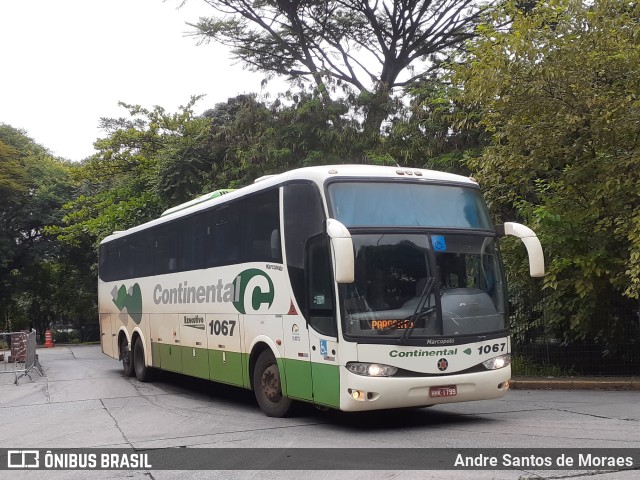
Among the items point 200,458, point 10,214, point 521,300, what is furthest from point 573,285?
point 10,214

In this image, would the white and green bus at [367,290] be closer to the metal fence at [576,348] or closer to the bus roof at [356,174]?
the bus roof at [356,174]

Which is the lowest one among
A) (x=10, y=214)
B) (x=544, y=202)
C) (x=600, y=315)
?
(x=600, y=315)

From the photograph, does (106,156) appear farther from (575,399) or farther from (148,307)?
(575,399)

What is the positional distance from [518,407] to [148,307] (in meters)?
8.68

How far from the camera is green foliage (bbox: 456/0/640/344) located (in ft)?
44.5

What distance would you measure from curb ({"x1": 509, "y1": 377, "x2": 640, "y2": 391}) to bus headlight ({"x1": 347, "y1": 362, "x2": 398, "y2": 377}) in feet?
20.4

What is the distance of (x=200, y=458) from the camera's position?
8.45 metres

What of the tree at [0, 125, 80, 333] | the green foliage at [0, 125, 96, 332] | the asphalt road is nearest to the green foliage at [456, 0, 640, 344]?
the asphalt road

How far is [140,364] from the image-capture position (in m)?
18.4

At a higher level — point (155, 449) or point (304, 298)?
point (304, 298)

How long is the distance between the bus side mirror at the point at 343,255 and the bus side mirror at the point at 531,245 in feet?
8.88

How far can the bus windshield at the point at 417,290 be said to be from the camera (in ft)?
31.2

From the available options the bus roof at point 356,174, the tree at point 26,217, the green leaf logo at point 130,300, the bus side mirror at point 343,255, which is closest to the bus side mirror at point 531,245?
the bus roof at point 356,174

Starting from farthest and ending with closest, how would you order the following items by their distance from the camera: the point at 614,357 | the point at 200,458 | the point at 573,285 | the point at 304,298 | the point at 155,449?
1. the point at 614,357
2. the point at 573,285
3. the point at 304,298
4. the point at 155,449
5. the point at 200,458
